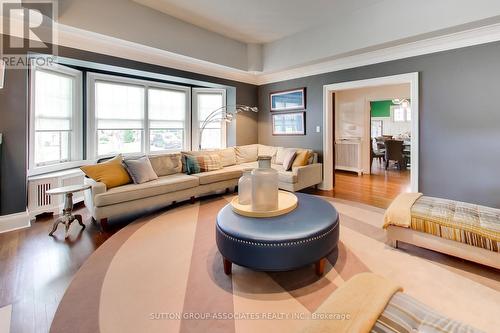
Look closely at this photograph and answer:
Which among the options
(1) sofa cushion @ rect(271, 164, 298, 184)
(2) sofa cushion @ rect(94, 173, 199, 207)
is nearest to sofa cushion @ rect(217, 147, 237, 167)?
(2) sofa cushion @ rect(94, 173, 199, 207)

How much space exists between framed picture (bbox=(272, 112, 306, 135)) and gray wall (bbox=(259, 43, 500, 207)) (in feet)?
6.31

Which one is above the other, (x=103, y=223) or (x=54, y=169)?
(x=54, y=169)

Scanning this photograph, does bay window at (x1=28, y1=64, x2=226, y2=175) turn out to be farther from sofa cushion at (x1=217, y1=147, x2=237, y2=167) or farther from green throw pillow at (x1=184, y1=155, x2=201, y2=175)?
green throw pillow at (x1=184, y1=155, x2=201, y2=175)

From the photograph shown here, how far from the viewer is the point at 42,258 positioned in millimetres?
2504

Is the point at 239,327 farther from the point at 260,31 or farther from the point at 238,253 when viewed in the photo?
the point at 260,31

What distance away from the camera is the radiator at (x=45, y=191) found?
3.50m

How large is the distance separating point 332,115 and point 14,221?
557cm

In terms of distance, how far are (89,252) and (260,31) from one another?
14.8ft

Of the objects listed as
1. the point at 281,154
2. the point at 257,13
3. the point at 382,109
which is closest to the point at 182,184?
the point at 281,154

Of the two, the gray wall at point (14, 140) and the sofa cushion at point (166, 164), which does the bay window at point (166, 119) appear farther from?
the gray wall at point (14, 140)

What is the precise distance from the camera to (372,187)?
Result: 5.45m

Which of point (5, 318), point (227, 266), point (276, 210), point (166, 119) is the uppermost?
point (166, 119)

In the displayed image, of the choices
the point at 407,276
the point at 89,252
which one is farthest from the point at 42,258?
the point at 407,276

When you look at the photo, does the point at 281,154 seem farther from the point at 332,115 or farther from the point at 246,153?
the point at 332,115
